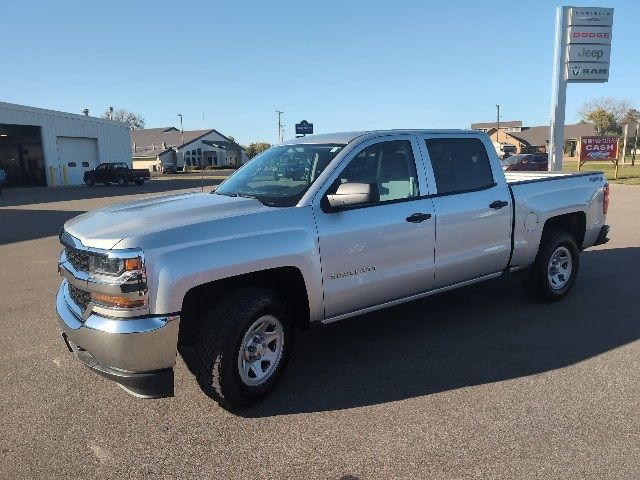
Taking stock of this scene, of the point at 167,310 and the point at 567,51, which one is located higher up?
the point at 567,51

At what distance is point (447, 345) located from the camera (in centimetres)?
469

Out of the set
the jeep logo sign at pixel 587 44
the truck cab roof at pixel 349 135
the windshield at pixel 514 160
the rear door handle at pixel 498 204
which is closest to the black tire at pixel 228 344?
the truck cab roof at pixel 349 135

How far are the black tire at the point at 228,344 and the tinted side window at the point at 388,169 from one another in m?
Answer: 1.33

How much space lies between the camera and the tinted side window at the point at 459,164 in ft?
15.5

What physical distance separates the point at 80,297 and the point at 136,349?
28.0 inches

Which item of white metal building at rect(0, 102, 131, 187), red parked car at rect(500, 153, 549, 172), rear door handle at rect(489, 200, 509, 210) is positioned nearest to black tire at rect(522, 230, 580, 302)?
rear door handle at rect(489, 200, 509, 210)

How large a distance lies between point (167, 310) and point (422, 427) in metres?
1.80

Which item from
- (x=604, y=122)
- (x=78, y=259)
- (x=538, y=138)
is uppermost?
(x=604, y=122)

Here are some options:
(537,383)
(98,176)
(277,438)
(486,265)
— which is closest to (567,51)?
(486,265)

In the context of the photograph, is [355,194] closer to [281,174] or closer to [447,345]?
[281,174]

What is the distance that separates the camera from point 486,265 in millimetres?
5059

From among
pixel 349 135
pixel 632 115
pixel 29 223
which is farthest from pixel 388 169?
pixel 632 115

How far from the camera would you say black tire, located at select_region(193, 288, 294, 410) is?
3.38 meters

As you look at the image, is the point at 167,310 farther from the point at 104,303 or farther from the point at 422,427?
the point at 422,427
